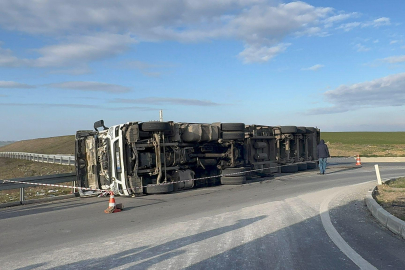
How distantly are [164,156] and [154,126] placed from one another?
1041 millimetres

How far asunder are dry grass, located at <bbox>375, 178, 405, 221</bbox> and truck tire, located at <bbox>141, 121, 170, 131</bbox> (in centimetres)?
660

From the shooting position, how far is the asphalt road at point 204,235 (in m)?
4.87

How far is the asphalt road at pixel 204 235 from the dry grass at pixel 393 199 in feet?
1.59

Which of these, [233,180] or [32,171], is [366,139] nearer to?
[32,171]

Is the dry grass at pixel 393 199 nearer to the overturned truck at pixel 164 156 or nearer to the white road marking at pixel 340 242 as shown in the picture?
the white road marking at pixel 340 242

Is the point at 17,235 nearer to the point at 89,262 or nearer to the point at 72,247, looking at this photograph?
the point at 72,247

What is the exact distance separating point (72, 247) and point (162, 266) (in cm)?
190

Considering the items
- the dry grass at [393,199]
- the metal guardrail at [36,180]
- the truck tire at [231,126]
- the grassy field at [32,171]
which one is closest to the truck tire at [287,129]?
the truck tire at [231,126]

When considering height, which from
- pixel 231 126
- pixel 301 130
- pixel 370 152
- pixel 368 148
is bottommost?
pixel 370 152

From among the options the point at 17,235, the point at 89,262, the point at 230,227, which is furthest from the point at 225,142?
the point at 89,262

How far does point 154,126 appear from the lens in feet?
38.7

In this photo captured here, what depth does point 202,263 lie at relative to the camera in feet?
15.5

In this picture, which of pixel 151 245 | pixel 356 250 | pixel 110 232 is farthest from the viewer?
pixel 110 232

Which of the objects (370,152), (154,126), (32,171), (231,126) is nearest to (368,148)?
(370,152)
